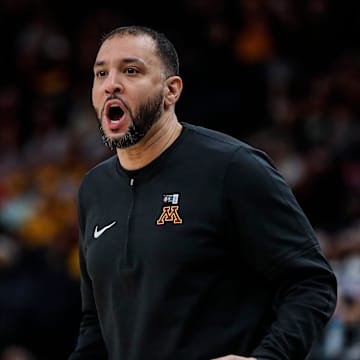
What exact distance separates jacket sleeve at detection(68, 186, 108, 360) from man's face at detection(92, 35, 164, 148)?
49 cm

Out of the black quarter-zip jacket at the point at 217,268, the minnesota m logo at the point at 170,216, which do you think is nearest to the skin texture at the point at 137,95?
the black quarter-zip jacket at the point at 217,268

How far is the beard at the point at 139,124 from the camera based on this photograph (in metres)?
3.48

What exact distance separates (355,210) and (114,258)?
14.5 feet

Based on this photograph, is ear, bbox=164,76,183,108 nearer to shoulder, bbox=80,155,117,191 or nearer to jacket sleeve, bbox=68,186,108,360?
shoulder, bbox=80,155,117,191

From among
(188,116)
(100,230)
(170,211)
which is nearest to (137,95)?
(170,211)

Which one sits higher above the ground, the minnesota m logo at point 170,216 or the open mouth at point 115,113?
the open mouth at point 115,113

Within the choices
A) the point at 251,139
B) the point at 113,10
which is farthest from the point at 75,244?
the point at 113,10

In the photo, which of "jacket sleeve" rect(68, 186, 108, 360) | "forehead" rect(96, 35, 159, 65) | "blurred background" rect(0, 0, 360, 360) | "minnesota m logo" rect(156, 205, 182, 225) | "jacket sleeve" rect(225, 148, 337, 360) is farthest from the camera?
"blurred background" rect(0, 0, 360, 360)

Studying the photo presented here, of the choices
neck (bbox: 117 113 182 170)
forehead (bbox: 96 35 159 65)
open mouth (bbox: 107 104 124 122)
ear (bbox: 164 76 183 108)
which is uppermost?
forehead (bbox: 96 35 159 65)

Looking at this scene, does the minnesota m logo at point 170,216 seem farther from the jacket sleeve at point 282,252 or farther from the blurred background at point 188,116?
the blurred background at point 188,116

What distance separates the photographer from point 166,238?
3389 millimetres

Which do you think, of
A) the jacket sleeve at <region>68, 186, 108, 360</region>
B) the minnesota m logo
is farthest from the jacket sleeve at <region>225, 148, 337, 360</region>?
the jacket sleeve at <region>68, 186, 108, 360</region>

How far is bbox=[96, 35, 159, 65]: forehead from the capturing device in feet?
11.5

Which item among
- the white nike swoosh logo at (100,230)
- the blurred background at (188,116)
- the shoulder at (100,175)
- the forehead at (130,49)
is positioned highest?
the forehead at (130,49)
